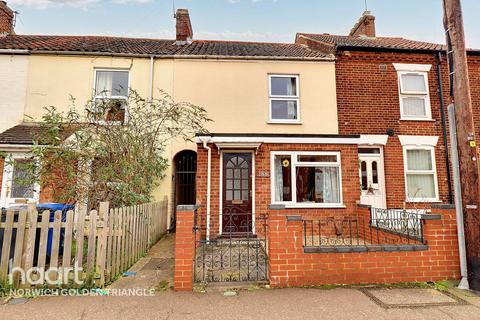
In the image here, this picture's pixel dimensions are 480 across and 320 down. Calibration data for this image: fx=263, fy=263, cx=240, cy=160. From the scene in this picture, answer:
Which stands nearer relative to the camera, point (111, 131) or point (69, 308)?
point (69, 308)

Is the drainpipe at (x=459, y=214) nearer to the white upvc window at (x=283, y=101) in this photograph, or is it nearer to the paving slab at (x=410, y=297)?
the paving slab at (x=410, y=297)

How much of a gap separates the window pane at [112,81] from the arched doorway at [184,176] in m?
3.16

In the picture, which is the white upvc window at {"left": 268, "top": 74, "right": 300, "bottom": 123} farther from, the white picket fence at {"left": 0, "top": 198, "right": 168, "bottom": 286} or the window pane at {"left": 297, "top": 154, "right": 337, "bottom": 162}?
the white picket fence at {"left": 0, "top": 198, "right": 168, "bottom": 286}

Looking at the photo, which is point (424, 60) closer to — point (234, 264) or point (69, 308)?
point (234, 264)

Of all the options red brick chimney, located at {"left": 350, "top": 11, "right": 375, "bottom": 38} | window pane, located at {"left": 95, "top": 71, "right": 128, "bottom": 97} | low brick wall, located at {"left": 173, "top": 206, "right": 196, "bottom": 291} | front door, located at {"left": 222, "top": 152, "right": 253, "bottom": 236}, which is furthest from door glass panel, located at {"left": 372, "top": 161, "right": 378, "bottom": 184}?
window pane, located at {"left": 95, "top": 71, "right": 128, "bottom": 97}

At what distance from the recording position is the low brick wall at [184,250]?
408 centimetres

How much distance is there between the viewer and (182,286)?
13.3 ft

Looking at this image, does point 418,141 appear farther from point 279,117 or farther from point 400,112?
point 279,117

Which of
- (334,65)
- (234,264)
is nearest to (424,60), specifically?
(334,65)

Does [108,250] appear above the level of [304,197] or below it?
below

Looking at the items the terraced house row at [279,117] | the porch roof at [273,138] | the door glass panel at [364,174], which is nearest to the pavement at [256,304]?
the terraced house row at [279,117]

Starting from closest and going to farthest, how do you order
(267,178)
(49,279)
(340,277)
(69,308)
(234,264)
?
(69,308) < (49,279) < (340,277) < (234,264) < (267,178)

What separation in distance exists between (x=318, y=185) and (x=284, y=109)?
127 inches

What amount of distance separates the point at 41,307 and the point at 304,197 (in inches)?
255
